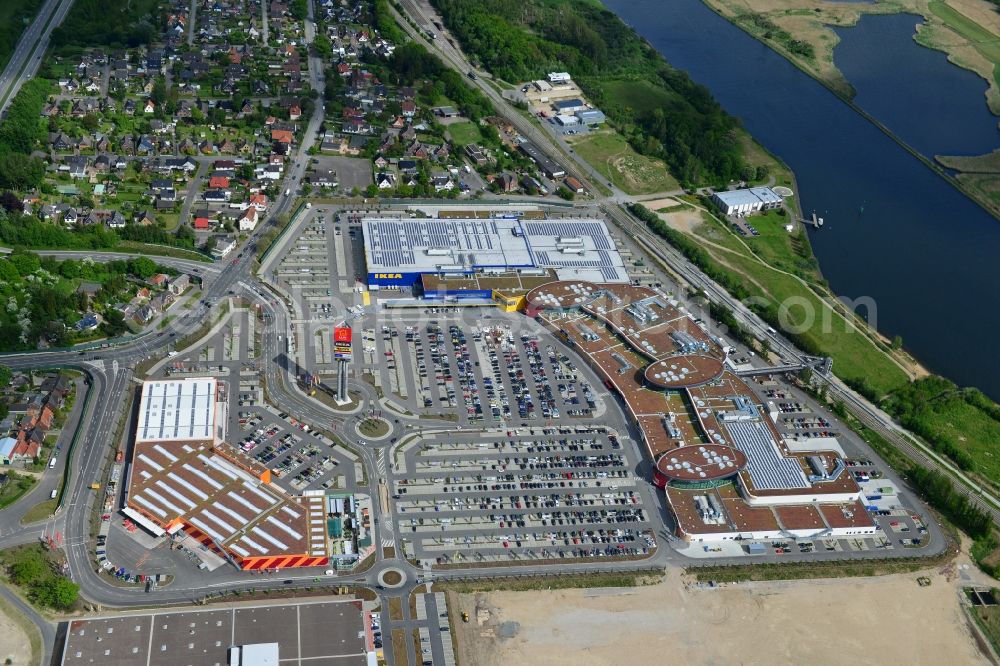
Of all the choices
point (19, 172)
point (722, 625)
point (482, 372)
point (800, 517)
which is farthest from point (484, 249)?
point (19, 172)

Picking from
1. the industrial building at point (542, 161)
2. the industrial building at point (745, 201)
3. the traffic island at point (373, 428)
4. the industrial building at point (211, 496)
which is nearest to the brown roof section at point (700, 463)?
the traffic island at point (373, 428)

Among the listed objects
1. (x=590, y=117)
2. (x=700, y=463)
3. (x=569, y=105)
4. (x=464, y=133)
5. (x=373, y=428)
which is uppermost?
(x=700, y=463)

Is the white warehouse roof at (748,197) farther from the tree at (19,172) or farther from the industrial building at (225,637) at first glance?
the tree at (19,172)

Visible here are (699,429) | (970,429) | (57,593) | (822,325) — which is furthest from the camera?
(822,325)

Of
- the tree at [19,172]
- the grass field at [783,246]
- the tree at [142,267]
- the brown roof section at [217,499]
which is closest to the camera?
the brown roof section at [217,499]

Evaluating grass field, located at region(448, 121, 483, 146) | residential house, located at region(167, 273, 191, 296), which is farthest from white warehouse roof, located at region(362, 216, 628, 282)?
grass field, located at region(448, 121, 483, 146)

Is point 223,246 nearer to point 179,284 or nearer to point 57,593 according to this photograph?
point 179,284

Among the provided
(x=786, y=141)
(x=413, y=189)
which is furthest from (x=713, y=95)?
(x=413, y=189)

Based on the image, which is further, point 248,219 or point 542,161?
point 542,161
